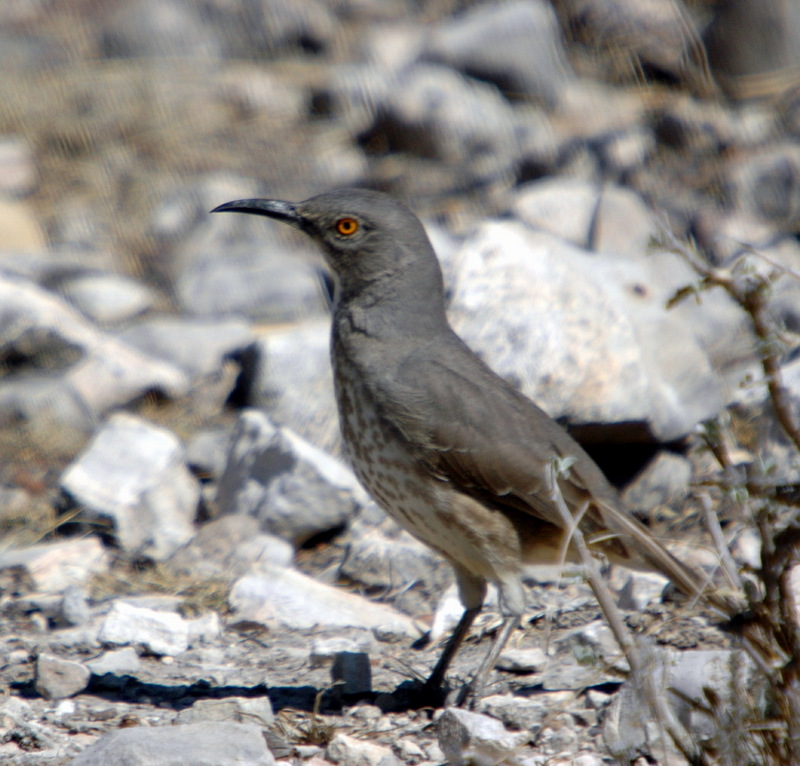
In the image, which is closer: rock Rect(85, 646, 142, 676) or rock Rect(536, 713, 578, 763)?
rock Rect(536, 713, 578, 763)

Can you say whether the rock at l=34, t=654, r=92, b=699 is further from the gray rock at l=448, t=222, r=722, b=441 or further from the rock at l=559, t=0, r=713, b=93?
the rock at l=559, t=0, r=713, b=93

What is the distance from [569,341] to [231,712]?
274cm

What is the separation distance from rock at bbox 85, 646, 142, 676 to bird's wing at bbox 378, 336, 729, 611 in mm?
1273

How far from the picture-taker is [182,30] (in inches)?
451

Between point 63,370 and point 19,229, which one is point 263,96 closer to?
point 19,229

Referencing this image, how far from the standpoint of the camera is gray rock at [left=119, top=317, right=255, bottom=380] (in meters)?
7.07

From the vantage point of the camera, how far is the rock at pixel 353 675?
12.4 feet

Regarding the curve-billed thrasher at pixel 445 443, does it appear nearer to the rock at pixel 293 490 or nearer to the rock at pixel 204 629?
the rock at pixel 204 629

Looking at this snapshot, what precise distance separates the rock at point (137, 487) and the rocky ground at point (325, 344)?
0.02 meters

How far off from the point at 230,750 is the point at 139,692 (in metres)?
0.95

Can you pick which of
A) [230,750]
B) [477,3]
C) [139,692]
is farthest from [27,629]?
[477,3]

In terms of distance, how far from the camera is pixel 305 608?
14.9 feet

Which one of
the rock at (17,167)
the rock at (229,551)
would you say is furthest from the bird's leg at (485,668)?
the rock at (17,167)

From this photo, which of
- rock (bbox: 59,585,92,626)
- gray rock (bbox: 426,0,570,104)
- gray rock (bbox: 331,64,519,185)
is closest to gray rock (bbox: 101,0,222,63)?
gray rock (bbox: 331,64,519,185)
